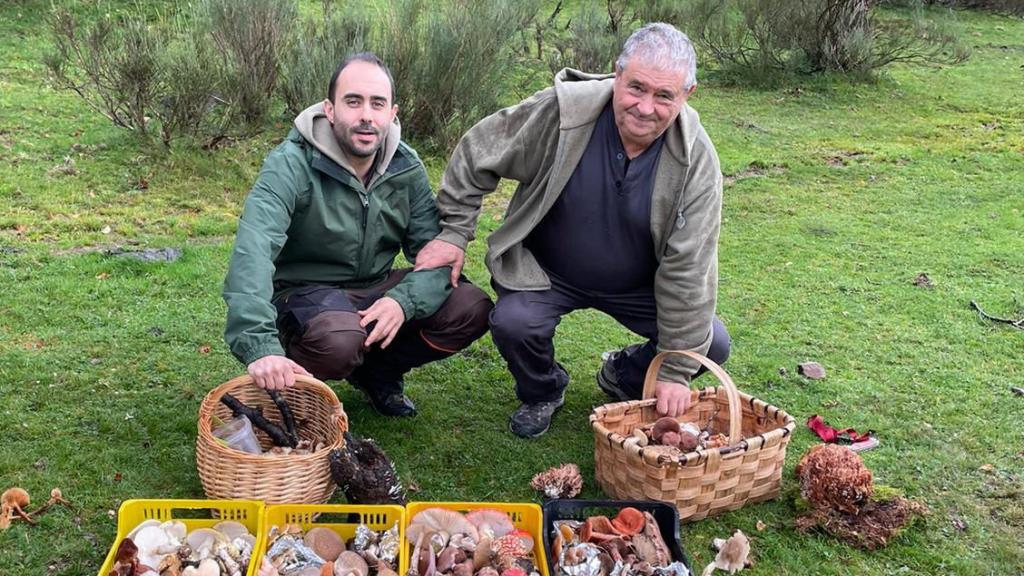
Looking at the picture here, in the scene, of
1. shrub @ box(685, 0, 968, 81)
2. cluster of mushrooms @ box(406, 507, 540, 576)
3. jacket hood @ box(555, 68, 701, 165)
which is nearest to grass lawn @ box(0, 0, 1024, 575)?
cluster of mushrooms @ box(406, 507, 540, 576)

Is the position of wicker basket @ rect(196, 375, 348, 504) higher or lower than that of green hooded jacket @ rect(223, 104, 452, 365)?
lower

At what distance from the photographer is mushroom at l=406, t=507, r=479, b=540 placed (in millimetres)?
2781

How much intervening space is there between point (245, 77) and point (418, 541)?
615 cm

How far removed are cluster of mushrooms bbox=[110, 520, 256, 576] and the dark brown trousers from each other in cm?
81

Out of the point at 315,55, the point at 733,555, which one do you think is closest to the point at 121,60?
the point at 315,55

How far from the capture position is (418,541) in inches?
107

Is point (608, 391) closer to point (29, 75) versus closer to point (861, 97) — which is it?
point (29, 75)

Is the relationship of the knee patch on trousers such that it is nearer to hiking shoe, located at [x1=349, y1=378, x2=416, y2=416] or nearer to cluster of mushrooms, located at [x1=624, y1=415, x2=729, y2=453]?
hiking shoe, located at [x1=349, y1=378, x2=416, y2=416]

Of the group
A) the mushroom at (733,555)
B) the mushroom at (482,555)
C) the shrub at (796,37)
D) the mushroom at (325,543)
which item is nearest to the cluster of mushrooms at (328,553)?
the mushroom at (325,543)

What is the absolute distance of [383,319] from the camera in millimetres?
3418

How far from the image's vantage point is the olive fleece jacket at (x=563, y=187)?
11.4ft

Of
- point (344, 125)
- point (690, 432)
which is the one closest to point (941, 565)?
point (690, 432)

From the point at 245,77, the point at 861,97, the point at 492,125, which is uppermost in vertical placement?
the point at 492,125

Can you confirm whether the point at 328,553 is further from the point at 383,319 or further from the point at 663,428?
the point at 663,428
